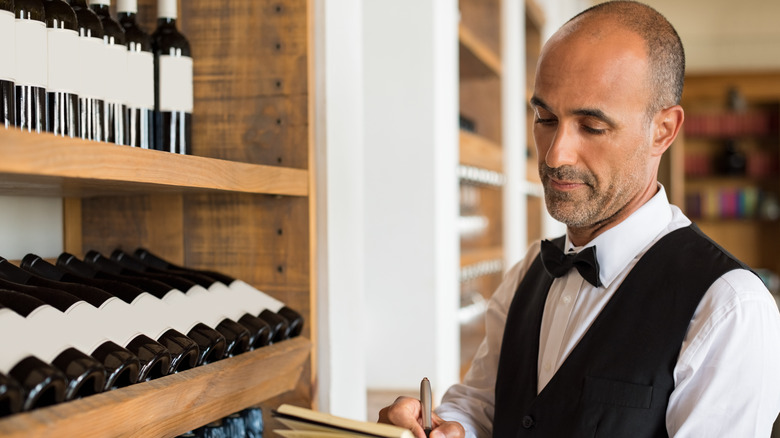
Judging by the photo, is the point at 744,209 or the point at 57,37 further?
the point at 744,209

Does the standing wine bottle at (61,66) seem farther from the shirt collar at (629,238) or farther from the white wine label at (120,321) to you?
the shirt collar at (629,238)

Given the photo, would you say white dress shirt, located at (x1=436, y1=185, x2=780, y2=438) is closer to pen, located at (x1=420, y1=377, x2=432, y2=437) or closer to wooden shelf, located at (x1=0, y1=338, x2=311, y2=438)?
pen, located at (x1=420, y1=377, x2=432, y2=437)

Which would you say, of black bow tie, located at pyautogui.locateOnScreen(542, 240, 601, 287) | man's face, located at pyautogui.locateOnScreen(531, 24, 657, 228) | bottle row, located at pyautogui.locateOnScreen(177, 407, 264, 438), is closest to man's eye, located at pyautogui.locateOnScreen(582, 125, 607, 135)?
man's face, located at pyautogui.locateOnScreen(531, 24, 657, 228)

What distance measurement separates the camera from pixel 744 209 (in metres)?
8.79

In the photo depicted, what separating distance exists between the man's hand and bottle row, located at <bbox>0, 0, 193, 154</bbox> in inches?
25.8

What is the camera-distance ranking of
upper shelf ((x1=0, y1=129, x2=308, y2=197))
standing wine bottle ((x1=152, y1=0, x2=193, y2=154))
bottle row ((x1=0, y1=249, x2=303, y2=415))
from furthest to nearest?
standing wine bottle ((x1=152, y1=0, x2=193, y2=154)) < bottle row ((x1=0, y1=249, x2=303, y2=415)) < upper shelf ((x1=0, y1=129, x2=308, y2=197))

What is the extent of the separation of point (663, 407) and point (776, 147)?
8421 millimetres

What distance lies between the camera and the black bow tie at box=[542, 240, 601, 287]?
1.51m

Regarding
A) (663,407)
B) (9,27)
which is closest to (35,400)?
(9,27)

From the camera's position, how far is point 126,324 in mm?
1248

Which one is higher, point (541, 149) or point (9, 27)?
point (9, 27)

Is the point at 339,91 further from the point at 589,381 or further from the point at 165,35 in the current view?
the point at 589,381

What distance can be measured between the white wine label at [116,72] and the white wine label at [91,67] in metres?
0.02

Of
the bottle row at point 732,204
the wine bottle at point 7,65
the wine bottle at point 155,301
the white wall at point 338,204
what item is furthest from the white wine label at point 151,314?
the bottle row at point 732,204
